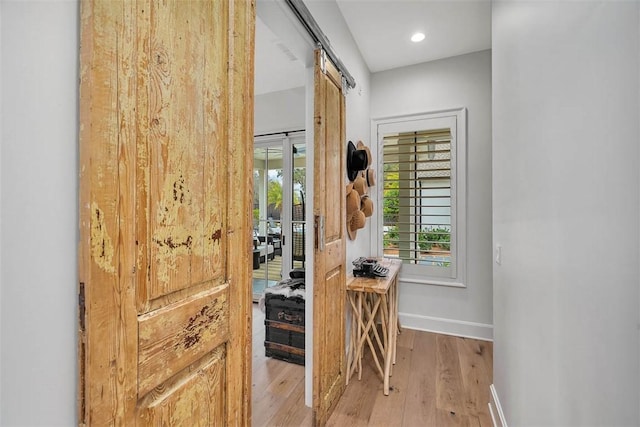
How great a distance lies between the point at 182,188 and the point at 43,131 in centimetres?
33

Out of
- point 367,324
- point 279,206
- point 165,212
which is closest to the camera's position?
point 165,212

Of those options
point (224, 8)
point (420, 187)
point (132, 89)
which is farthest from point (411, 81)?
point (132, 89)

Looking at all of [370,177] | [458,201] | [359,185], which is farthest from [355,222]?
[458,201]

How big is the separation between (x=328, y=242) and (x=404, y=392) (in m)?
1.27

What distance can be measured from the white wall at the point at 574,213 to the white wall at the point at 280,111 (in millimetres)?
2717

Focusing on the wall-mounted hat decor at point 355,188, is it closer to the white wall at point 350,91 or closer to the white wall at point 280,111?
the white wall at point 350,91

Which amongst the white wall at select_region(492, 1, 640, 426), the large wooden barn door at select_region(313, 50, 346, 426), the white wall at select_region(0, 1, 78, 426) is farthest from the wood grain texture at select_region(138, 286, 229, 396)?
the white wall at select_region(492, 1, 640, 426)

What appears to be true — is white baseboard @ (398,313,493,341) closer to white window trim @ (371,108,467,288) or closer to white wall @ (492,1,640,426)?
white window trim @ (371,108,467,288)

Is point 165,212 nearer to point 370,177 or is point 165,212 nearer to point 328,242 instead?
point 328,242

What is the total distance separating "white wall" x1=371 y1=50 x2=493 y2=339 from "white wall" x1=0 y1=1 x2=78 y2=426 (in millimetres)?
3252

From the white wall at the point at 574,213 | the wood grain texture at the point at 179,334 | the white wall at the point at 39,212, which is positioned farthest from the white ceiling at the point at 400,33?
the wood grain texture at the point at 179,334

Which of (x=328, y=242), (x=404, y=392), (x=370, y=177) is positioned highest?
(x=370, y=177)

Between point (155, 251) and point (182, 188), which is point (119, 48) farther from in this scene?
point (155, 251)

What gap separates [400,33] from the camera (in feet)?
9.09
